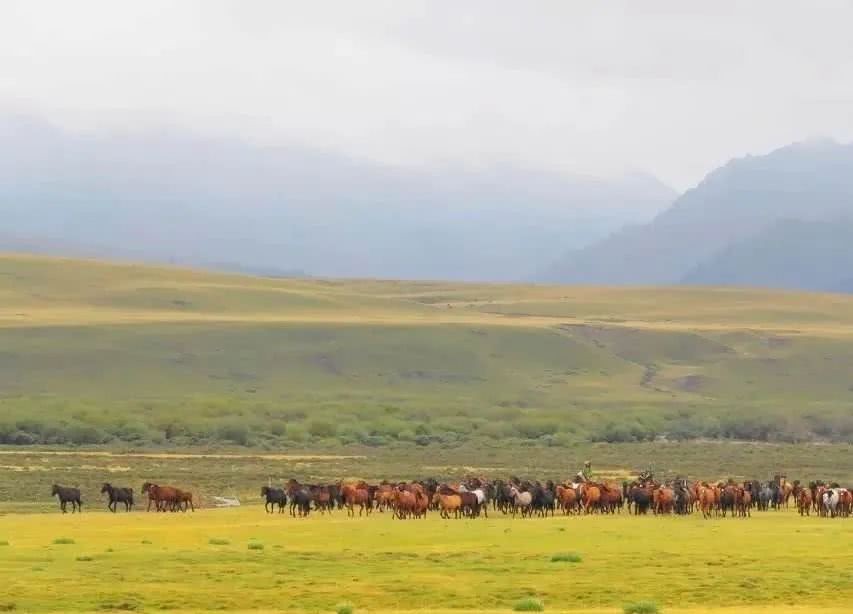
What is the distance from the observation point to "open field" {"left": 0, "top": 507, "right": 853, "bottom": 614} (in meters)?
26.9

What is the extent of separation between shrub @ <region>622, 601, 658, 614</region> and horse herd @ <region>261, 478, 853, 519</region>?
18791mm

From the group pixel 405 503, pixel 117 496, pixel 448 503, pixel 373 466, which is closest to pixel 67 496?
pixel 117 496

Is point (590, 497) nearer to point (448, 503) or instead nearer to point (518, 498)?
point (518, 498)

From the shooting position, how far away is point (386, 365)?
115m

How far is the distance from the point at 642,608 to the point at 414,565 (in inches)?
280

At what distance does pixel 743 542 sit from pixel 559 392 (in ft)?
239

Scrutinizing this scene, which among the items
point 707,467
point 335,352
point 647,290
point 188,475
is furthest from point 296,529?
point 647,290

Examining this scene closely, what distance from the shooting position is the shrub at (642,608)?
80.3ft

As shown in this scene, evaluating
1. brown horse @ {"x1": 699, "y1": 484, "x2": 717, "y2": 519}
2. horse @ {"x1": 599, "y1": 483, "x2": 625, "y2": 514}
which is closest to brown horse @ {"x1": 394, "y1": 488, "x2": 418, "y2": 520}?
horse @ {"x1": 599, "y1": 483, "x2": 625, "y2": 514}

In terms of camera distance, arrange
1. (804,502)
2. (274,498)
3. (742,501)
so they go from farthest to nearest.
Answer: (804,502), (742,501), (274,498)

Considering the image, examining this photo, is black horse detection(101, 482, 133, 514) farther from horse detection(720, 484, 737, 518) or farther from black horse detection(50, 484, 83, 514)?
horse detection(720, 484, 737, 518)

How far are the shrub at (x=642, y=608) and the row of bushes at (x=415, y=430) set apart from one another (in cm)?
5314

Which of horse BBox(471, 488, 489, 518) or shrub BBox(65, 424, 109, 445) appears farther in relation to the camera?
shrub BBox(65, 424, 109, 445)

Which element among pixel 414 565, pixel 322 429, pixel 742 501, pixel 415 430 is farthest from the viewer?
pixel 415 430
